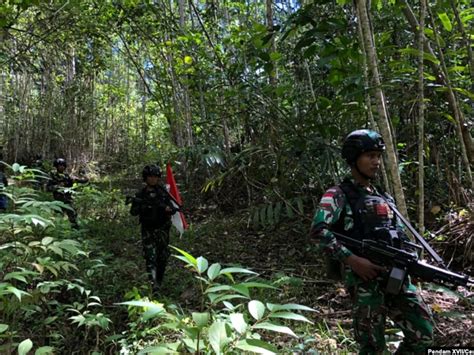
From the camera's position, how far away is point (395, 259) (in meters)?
2.20

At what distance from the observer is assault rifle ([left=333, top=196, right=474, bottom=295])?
210 centimetres

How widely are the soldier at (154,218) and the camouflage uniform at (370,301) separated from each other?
2.77m

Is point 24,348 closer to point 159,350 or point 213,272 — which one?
point 159,350

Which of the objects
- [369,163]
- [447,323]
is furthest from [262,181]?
[369,163]

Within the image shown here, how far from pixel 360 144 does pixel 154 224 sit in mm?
3089

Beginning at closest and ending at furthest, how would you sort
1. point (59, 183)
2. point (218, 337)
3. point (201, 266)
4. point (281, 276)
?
point (218, 337), point (201, 266), point (281, 276), point (59, 183)

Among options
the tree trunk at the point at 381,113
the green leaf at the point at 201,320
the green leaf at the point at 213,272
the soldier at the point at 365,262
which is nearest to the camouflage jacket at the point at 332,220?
the soldier at the point at 365,262

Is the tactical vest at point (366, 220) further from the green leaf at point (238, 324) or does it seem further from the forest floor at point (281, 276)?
the green leaf at point (238, 324)

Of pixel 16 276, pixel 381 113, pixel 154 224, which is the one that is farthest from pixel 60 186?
pixel 381 113

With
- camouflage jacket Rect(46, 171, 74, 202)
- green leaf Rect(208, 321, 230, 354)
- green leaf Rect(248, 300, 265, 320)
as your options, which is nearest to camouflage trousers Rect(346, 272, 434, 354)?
green leaf Rect(248, 300, 265, 320)

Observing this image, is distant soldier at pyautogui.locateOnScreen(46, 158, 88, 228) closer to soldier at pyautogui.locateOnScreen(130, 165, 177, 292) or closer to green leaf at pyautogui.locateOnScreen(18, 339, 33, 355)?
soldier at pyautogui.locateOnScreen(130, 165, 177, 292)

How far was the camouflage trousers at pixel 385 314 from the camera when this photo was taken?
226 cm

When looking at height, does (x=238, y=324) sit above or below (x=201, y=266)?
below

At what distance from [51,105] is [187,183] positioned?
7444 millimetres
